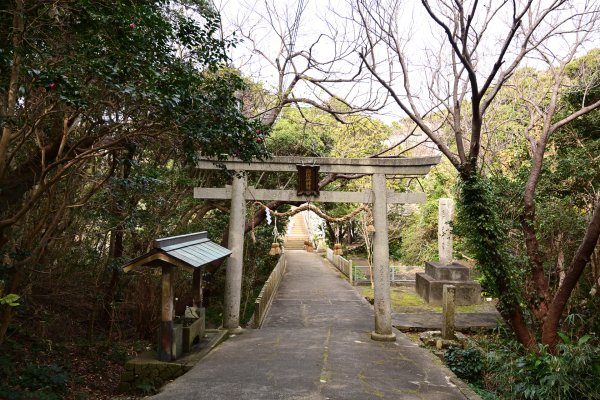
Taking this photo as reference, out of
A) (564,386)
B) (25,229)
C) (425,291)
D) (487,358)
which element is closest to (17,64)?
(25,229)

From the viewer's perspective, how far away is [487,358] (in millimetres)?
7848

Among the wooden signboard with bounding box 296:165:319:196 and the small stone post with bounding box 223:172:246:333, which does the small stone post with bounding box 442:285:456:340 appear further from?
the small stone post with bounding box 223:172:246:333

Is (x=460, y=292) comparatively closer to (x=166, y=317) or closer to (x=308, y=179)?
(x=308, y=179)

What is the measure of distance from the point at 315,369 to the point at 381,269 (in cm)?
294

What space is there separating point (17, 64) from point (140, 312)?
7090mm

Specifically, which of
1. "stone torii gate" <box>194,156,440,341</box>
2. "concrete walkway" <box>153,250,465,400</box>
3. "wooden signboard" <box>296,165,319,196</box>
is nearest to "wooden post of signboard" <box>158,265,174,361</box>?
"concrete walkway" <box>153,250,465,400</box>

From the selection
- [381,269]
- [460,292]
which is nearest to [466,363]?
[381,269]

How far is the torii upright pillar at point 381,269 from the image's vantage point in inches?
336

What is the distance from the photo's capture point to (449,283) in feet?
45.9

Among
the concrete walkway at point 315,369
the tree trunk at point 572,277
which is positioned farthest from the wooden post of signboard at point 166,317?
the tree trunk at point 572,277

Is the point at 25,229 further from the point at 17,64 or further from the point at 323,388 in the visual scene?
the point at 323,388

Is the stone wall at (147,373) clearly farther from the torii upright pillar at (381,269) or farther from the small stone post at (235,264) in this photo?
the torii upright pillar at (381,269)

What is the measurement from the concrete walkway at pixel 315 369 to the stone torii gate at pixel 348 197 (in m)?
0.77

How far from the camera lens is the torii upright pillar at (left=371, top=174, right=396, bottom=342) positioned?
853cm
